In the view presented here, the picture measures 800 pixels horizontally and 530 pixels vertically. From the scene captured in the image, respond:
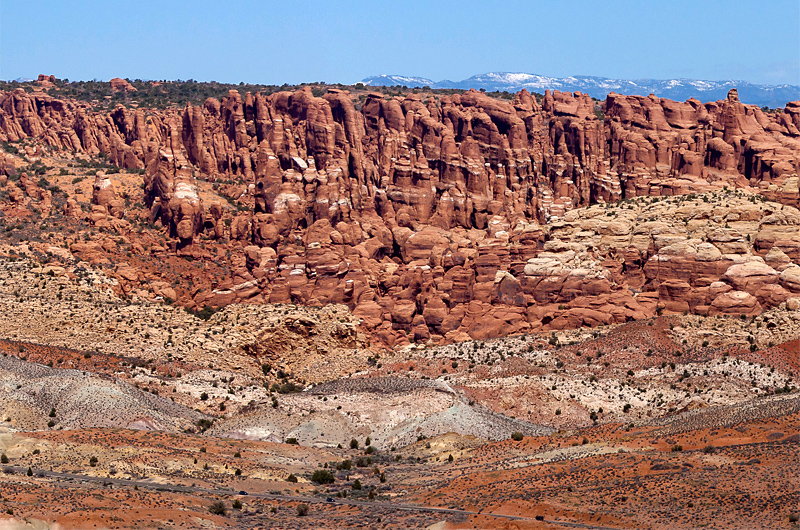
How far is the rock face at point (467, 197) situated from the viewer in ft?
301

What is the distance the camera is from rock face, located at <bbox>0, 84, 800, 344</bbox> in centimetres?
9181

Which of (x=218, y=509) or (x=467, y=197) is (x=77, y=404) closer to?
(x=218, y=509)

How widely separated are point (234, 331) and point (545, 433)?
2951 centimetres

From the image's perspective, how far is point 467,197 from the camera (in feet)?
393

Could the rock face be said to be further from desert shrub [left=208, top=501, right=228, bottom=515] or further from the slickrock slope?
desert shrub [left=208, top=501, right=228, bottom=515]

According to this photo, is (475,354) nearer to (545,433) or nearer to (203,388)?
(545,433)

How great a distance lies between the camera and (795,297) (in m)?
86.3

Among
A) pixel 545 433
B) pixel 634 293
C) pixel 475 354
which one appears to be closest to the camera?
pixel 545 433

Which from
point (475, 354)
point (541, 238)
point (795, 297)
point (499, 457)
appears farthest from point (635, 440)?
point (541, 238)

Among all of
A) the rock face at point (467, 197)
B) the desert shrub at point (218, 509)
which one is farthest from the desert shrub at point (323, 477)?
the rock face at point (467, 197)

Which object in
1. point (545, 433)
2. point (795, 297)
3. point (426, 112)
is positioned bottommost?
point (545, 433)

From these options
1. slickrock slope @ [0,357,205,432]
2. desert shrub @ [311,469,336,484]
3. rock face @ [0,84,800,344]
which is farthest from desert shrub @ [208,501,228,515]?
rock face @ [0,84,800,344]

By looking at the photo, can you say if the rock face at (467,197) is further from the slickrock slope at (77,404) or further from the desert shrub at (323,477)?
the desert shrub at (323,477)

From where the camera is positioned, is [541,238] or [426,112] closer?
[541,238]
